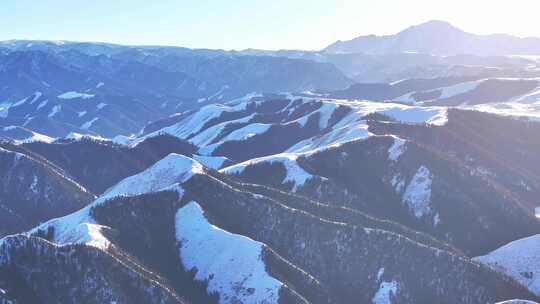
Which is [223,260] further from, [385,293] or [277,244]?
[385,293]

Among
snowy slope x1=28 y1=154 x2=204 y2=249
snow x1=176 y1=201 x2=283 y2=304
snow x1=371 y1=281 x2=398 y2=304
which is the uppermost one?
snowy slope x1=28 y1=154 x2=204 y2=249

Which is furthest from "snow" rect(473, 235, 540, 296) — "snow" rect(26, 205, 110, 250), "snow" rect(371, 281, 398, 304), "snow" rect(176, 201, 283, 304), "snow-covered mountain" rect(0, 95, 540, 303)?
"snow" rect(26, 205, 110, 250)

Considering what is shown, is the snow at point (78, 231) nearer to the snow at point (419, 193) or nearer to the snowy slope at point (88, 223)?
the snowy slope at point (88, 223)

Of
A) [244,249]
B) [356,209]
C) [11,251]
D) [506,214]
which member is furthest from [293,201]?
[11,251]

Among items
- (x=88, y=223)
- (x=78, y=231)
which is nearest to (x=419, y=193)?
(x=88, y=223)

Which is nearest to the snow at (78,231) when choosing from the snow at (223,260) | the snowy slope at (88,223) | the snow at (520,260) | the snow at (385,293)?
the snowy slope at (88,223)

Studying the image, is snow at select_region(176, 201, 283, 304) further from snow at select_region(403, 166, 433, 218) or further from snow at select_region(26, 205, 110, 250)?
snow at select_region(403, 166, 433, 218)
